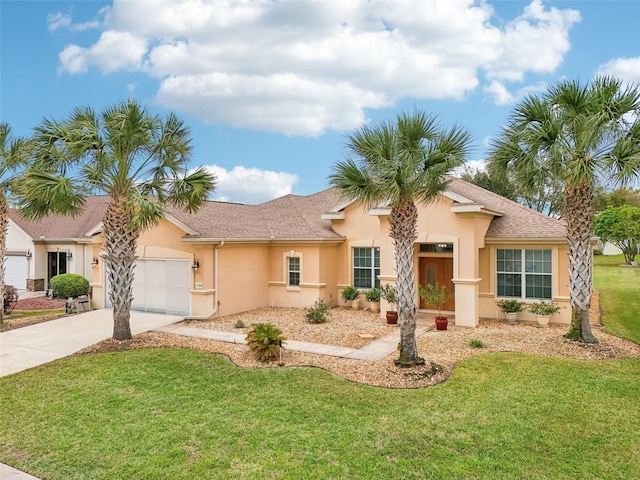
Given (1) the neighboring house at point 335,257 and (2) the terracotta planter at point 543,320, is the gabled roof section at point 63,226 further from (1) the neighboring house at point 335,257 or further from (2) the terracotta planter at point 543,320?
(2) the terracotta planter at point 543,320

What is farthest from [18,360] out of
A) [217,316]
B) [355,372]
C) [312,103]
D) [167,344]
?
[312,103]

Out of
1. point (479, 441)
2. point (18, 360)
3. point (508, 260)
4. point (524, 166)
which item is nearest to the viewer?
point (479, 441)

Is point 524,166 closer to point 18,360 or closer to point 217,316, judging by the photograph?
point 217,316

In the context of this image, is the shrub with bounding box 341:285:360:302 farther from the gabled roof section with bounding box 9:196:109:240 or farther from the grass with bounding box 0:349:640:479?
the gabled roof section with bounding box 9:196:109:240

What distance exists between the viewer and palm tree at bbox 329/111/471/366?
9328 millimetres

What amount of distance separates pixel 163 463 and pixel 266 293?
44.3ft

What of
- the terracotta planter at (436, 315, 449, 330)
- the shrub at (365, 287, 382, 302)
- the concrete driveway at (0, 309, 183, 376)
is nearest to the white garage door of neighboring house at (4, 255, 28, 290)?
the concrete driveway at (0, 309, 183, 376)

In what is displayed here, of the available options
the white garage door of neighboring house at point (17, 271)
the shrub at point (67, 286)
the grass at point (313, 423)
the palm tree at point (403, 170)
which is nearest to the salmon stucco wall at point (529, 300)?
the grass at point (313, 423)

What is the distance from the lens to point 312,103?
1920 cm

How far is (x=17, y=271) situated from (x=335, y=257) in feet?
70.0

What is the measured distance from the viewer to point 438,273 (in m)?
17.1

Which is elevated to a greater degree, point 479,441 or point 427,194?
point 427,194

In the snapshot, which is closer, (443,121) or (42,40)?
(443,121)

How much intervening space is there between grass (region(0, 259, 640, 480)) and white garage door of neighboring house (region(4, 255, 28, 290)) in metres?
20.0
